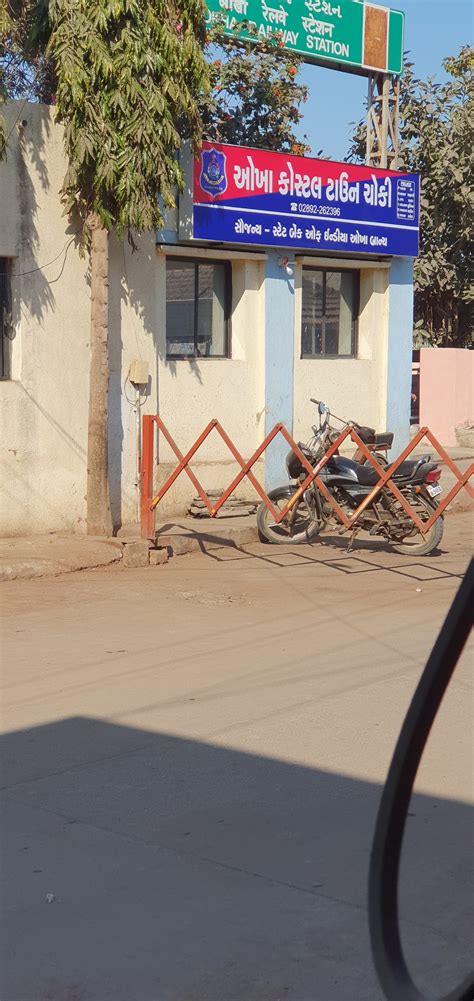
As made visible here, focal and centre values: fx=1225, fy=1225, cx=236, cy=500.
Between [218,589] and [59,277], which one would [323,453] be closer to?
[218,589]

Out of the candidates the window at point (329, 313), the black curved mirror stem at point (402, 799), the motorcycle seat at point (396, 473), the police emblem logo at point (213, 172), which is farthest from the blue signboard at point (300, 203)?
the black curved mirror stem at point (402, 799)

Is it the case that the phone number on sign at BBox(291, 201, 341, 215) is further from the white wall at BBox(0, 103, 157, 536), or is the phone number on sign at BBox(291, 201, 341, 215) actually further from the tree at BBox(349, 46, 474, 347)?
the tree at BBox(349, 46, 474, 347)

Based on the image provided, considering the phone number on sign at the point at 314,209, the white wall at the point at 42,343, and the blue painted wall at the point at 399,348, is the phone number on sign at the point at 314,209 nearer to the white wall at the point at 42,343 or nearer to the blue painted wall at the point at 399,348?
the blue painted wall at the point at 399,348

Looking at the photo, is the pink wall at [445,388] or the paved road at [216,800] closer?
the paved road at [216,800]

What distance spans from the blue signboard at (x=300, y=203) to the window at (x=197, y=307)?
72cm

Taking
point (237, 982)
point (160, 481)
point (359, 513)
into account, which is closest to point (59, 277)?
point (160, 481)

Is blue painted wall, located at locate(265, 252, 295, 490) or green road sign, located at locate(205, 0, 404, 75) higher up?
green road sign, located at locate(205, 0, 404, 75)

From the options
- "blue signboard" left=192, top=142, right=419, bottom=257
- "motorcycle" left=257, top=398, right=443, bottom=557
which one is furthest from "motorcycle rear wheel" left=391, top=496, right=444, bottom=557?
"blue signboard" left=192, top=142, right=419, bottom=257

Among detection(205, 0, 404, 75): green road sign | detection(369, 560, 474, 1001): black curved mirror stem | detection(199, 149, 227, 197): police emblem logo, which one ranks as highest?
detection(205, 0, 404, 75): green road sign

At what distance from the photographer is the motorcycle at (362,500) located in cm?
1152

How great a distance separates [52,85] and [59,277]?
7.59 m

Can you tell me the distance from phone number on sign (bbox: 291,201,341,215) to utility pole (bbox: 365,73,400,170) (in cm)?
146

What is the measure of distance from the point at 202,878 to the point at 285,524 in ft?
26.2

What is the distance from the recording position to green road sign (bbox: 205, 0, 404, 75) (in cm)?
1555
